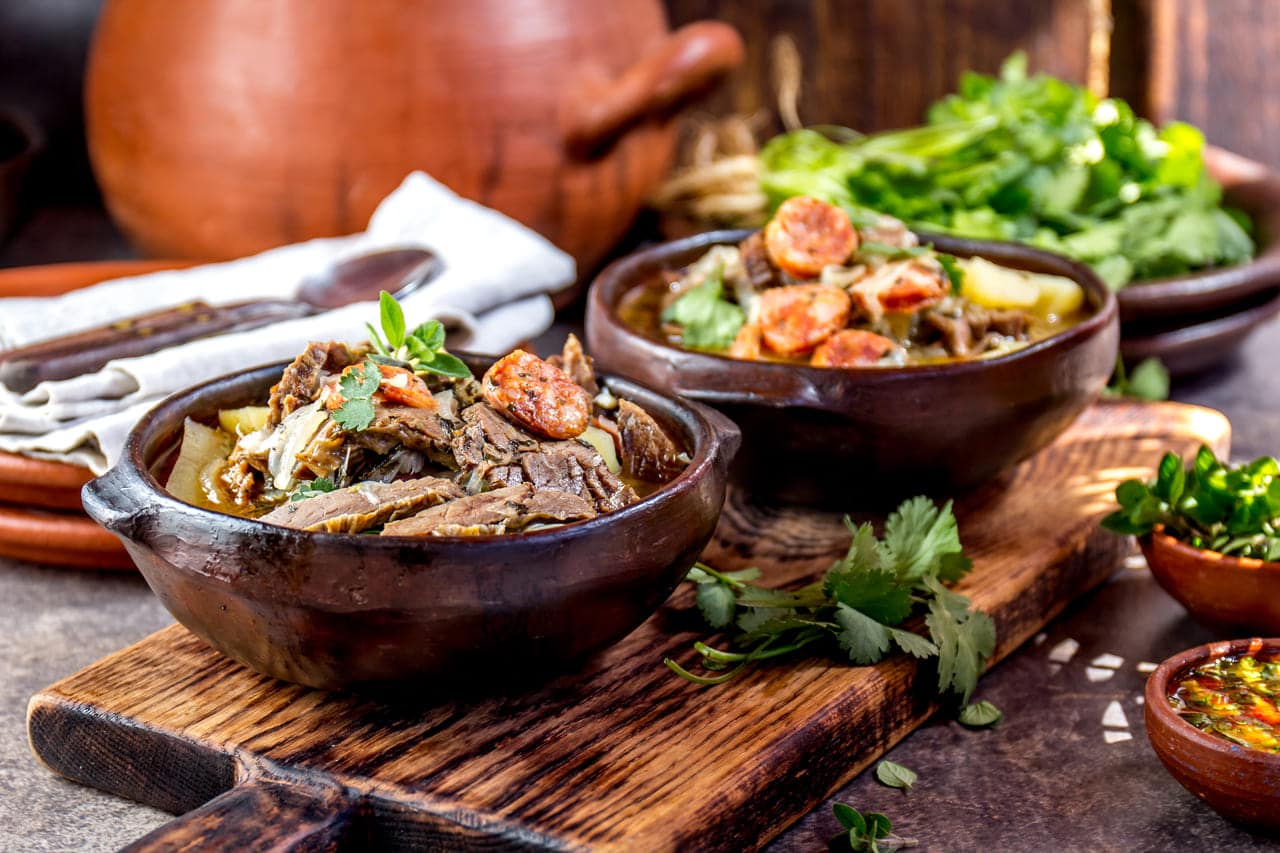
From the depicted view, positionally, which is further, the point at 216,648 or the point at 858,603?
the point at 858,603

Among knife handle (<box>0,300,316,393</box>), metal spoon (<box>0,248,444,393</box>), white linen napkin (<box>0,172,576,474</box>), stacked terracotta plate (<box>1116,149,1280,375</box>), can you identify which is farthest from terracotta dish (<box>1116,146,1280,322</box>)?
knife handle (<box>0,300,316,393</box>)

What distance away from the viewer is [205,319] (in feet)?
7.50

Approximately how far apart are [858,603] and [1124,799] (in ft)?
1.19

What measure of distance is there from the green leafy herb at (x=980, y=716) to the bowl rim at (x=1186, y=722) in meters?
0.21

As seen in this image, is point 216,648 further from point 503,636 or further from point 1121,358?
point 1121,358

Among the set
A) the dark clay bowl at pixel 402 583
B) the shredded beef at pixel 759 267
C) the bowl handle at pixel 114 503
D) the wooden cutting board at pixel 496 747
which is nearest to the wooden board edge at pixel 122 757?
the wooden cutting board at pixel 496 747

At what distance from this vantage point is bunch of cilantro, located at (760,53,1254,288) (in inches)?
115

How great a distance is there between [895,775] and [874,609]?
209mm

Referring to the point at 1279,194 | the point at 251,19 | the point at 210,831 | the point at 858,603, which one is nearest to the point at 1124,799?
the point at 858,603

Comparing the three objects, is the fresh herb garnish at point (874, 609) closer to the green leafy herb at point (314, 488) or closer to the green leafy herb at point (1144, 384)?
the green leafy herb at point (314, 488)

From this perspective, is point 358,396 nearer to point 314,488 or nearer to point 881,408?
point 314,488

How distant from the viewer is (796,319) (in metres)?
2.07

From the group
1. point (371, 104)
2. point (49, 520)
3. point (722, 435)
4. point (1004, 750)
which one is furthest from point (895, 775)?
point (371, 104)

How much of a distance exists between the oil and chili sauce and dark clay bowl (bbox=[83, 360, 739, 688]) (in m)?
0.53
